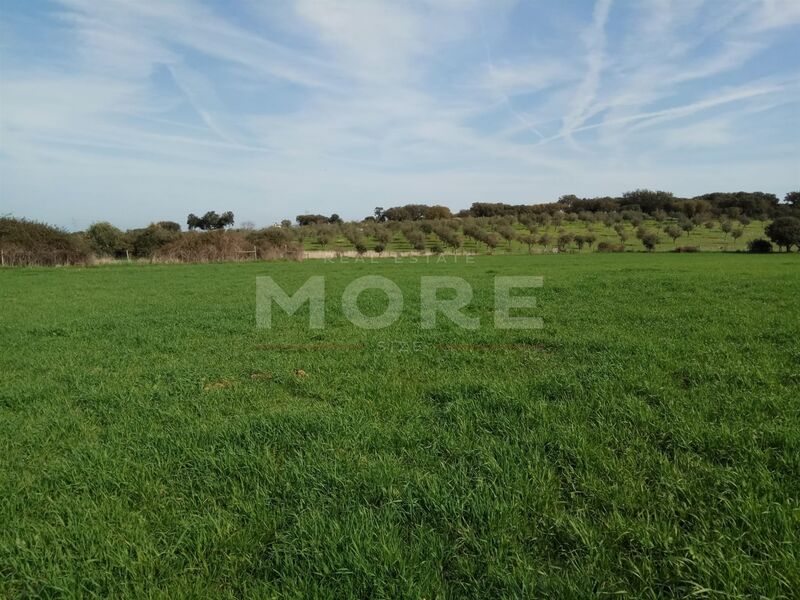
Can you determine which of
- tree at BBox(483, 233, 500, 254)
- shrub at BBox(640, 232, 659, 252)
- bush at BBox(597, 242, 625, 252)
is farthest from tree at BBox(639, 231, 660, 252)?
tree at BBox(483, 233, 500, 254)

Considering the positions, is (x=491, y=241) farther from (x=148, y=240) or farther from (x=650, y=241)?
(x=148, y=240)

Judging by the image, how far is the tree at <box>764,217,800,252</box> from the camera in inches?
2371

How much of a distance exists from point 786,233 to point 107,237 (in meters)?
93.5

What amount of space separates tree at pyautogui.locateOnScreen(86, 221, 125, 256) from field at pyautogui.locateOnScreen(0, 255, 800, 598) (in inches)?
2622

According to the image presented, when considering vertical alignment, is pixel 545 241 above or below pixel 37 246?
above

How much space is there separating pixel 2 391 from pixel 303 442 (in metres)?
4.71

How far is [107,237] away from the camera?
6512 centimetres

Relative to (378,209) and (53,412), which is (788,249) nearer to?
(53,412)

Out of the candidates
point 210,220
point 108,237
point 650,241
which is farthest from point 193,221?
point 650,241

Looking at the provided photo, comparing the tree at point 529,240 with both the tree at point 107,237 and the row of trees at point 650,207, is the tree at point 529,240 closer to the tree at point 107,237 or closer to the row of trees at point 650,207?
the row of trees at point 650,207

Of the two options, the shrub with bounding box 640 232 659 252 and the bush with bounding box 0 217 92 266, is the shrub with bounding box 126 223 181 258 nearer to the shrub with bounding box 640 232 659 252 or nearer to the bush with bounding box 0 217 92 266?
the bush with bounding box 0 217 92 266

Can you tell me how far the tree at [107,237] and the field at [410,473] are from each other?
66.6m

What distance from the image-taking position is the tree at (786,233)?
198 ft

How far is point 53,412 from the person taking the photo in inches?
208
